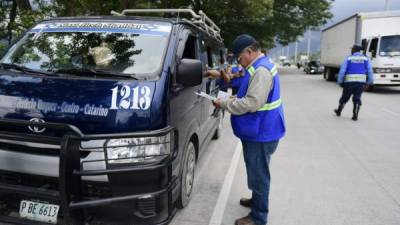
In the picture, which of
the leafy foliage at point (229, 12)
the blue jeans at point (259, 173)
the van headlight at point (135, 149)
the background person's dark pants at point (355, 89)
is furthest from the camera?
the leafy foliage at point (229, 12)

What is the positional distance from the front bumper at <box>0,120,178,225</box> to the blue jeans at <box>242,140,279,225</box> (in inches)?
36.8

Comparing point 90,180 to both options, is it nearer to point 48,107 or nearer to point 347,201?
point 48,107

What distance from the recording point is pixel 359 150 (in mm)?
7098

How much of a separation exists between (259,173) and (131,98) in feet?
4.89

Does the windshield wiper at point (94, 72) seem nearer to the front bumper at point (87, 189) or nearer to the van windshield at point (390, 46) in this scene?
the front bumper at point (87, 189)

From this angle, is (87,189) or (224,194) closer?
(87,189)

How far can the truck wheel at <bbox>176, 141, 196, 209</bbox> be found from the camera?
13.2ft

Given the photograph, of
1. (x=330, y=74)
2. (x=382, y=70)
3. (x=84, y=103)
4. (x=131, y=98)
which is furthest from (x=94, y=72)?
(x=330, y=74)

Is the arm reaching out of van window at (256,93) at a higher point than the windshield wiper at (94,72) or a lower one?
lower

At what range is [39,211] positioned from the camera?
118 inches

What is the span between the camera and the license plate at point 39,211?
2.96 m

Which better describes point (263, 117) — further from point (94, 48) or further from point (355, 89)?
point (355, 89)

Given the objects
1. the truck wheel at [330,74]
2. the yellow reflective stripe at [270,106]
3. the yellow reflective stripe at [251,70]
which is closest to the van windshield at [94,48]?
the yellow reflective stripe at [251,70]

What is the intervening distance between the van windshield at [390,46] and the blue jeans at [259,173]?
51.5 feet
